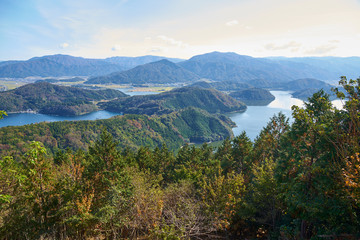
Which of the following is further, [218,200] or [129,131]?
[129,131]

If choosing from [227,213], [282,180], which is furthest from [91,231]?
[282,180]

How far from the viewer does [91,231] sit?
37.1ft

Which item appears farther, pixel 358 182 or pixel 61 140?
pixel 61 140

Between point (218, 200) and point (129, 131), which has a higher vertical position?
point (218, 200)

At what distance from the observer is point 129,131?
465 ft

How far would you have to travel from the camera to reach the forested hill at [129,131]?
346 ft

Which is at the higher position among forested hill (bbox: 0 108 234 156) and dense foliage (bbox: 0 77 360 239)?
dense foliage (bbox: 0 77 360 239)

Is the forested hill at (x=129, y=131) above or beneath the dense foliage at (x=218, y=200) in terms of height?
beneath

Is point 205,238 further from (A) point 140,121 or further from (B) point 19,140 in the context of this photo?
(A) point 140,121

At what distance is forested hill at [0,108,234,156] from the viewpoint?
105375 mm

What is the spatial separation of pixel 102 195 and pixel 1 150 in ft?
329

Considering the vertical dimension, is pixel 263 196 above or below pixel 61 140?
above

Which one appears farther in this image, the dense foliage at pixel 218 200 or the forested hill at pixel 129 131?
Result: the forested hill at pixel 129 131

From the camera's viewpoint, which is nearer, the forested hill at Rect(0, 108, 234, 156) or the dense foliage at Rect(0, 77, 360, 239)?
the dense foliage at Rect(0, 77, 360, 239)
